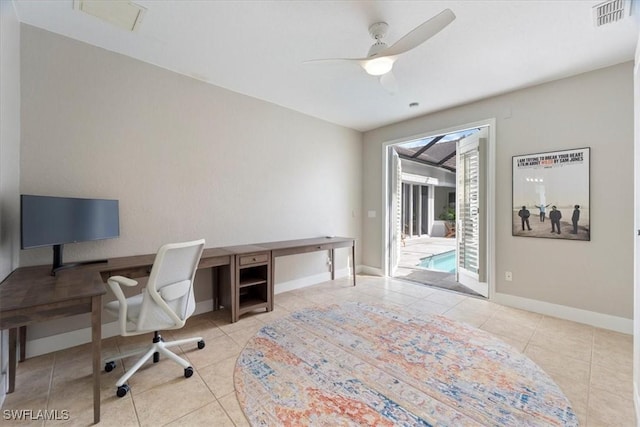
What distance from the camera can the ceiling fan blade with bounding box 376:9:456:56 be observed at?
1575mm

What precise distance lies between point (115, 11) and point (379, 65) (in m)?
2.06

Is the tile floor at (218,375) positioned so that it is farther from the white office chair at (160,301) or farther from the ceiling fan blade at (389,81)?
the ceiling fan blade at (389,81)

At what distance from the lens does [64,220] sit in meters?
2.06

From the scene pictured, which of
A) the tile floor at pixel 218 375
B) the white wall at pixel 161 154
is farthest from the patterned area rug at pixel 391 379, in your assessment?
the white wall at pixel 161 154

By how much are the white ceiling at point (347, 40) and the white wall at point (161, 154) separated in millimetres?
237

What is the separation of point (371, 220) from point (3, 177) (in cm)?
449

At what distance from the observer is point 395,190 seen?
4.93m

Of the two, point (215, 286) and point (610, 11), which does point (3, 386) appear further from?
point (610, 11)

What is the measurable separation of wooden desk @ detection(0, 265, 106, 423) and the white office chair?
0.67 feet

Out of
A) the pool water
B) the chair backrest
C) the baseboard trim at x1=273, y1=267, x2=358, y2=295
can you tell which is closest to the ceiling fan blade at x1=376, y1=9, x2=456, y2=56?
the chair backrest

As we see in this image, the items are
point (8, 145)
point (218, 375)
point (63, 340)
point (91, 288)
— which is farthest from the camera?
point (63, 340)

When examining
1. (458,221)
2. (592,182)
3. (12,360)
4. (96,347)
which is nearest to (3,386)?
(12,360)

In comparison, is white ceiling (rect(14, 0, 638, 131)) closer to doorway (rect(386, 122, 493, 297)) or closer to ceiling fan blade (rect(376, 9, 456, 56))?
ceiling fan blade (rect(376, 9, 456, 56))

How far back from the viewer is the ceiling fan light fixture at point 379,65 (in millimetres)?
2045
